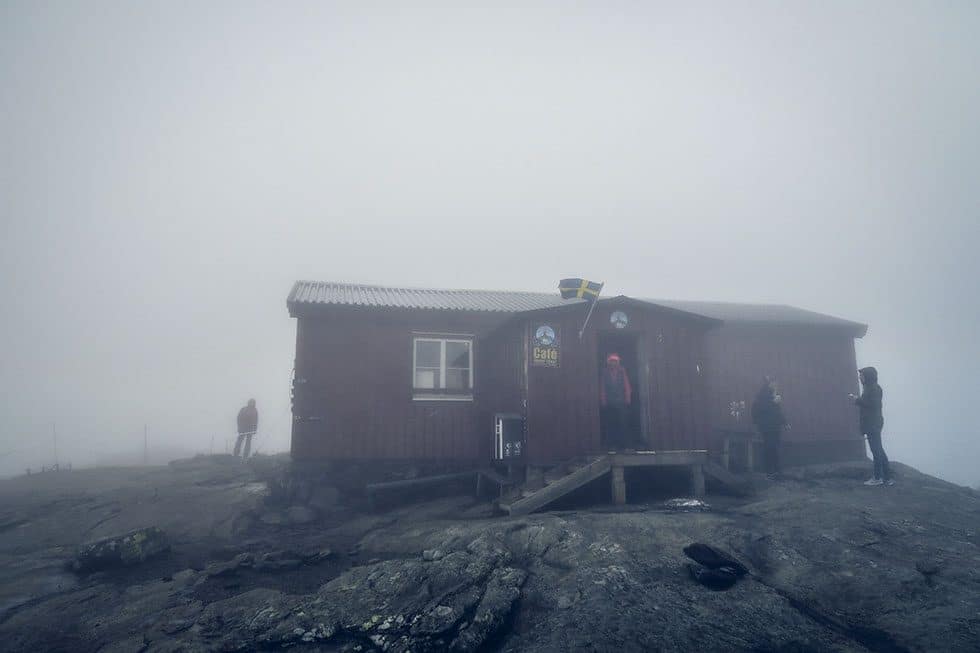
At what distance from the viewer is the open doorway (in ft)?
40.4

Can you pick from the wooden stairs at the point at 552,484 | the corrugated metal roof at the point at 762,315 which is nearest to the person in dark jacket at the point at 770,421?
the corrugated metal roof at the point at 762,315

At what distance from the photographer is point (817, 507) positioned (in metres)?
9.18

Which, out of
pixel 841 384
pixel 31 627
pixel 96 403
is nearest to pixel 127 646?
pixel 31 627

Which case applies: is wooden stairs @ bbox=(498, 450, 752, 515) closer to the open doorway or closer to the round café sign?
the open doorway

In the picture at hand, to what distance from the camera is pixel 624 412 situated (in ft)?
40.2

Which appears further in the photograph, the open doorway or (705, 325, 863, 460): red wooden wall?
(705, 325, 863, 460): red wooden wall

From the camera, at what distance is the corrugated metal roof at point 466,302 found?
46.6 ft

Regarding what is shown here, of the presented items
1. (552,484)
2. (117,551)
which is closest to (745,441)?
(552,484)

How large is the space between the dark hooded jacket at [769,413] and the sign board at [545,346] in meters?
5.99

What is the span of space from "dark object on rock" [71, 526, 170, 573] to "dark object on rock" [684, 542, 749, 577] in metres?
8.99

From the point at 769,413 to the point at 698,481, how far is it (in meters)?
3.86

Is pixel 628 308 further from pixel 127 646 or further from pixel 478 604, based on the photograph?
pixel 127 646

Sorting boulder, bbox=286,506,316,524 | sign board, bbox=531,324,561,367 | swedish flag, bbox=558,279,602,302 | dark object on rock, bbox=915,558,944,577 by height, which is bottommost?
boulder, bbox=286,506,316,524

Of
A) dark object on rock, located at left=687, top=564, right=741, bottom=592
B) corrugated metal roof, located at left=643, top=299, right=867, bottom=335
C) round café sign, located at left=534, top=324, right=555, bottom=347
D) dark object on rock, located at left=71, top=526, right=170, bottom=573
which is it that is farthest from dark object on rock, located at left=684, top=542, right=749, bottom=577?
corrugated metal roof, located at left=643, top=299, right=867, bottom=335
